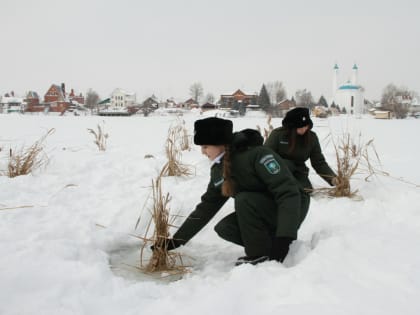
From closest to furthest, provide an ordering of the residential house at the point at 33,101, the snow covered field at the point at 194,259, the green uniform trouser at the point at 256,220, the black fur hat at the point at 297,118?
the snow covered field at the point at 194,259 < the green uniform trouser at the point at 256,220 < the black fur hat at the point at 297,118 < the residential house at the point at 33,101

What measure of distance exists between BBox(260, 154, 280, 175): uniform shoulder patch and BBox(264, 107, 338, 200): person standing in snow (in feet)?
3.44

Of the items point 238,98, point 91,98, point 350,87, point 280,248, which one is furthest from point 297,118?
point 350,87

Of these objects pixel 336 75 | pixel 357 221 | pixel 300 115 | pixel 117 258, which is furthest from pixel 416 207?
pixel 336 75

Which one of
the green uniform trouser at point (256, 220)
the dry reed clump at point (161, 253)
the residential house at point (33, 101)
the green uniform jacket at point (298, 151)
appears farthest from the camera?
the residential house at point (33, 101)

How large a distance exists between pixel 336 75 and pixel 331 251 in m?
58.7

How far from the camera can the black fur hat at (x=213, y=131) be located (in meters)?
1.77

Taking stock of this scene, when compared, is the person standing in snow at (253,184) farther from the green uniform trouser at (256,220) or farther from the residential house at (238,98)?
the residential house at (238,98)

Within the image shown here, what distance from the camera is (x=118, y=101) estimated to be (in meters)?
52.1

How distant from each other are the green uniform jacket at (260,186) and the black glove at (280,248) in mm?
30

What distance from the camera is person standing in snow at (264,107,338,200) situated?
2752 millimetres

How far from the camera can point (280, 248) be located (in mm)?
1714

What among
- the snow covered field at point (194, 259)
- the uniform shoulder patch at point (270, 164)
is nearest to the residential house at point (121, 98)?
the snow covered field at point (194, 259)

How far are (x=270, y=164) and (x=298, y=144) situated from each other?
1170mm

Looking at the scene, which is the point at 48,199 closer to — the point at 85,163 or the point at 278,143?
the point at 85,163
